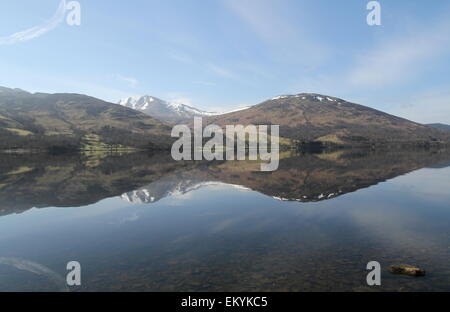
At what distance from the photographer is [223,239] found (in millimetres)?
29000

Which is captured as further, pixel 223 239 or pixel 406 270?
pixel 223 239

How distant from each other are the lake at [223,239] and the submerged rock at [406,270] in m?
0.51

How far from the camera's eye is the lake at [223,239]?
64.6 ft

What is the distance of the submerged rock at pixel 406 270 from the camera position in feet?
65.3

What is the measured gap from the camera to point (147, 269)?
21.6m

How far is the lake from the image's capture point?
19688 mm

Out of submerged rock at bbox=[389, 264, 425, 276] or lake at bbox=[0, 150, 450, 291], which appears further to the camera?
submerged rock at bbox=[389, 264, 425, 276]

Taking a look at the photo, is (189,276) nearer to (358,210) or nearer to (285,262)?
(285,262)

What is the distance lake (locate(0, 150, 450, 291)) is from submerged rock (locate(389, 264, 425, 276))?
0.51 m

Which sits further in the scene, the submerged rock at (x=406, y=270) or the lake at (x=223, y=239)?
the submerged rock at (x=406, y=270)

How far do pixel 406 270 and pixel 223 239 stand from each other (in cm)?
1560
